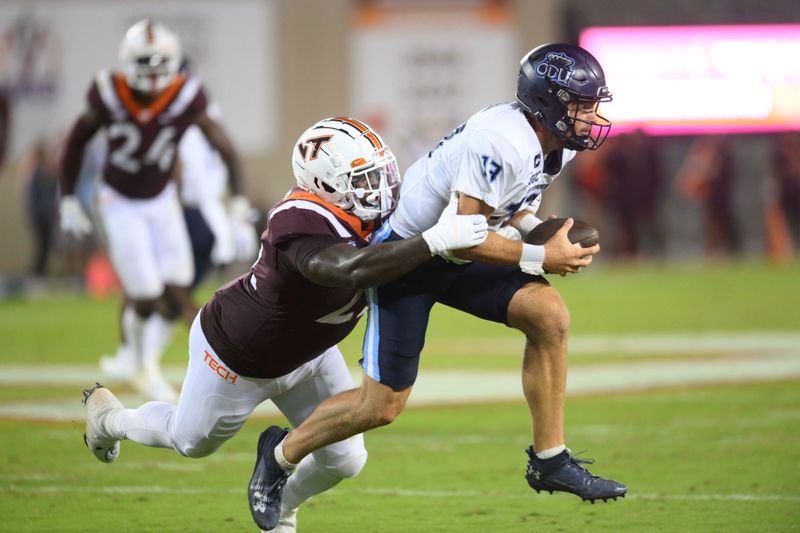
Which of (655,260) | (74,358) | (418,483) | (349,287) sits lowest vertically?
(655,260)

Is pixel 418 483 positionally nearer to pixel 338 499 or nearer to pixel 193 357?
pixel 338 499

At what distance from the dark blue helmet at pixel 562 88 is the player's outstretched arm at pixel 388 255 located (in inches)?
20.5

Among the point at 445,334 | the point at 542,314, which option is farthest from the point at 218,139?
the point at 445,334

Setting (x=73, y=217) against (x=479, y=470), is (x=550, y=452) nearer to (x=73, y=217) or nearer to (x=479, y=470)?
(x=479, y=470)

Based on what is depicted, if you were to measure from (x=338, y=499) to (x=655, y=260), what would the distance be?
15111 mm

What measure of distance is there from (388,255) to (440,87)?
1580 centimetres

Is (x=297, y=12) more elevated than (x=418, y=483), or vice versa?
(x=418, y=483)

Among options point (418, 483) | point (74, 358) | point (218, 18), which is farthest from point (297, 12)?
point (418, 483)

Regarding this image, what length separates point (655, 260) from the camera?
65.0 ft

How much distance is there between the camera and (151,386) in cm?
762

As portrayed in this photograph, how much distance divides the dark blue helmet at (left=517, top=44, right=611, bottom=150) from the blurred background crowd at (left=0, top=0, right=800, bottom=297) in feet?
47.2

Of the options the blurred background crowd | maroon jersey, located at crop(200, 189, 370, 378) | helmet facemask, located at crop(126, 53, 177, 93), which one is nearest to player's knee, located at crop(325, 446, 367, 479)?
maroon jersey, located at crop(200, 189, 370, 378)

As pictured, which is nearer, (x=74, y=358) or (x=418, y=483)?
(x=418, y=483)

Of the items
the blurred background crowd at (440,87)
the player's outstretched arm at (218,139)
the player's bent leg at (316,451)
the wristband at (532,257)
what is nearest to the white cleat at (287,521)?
the player's bent leg at (316,451)
